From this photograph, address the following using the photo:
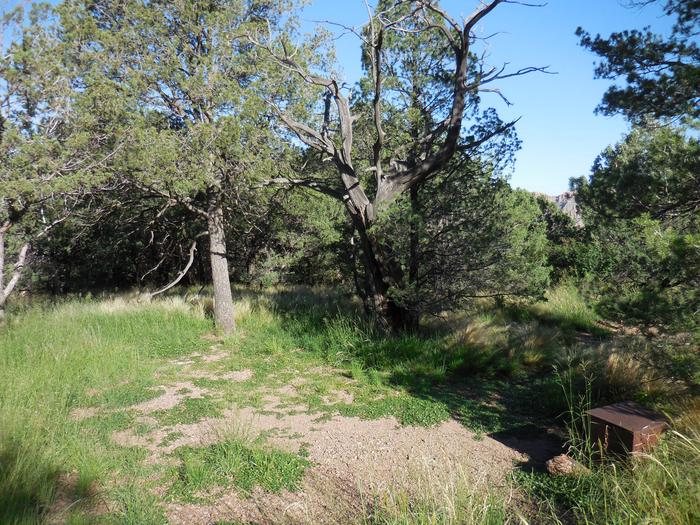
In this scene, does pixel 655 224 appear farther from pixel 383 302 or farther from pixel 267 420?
pixel 383 302

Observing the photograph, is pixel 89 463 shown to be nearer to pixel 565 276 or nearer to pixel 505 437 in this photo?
pixel 505 437

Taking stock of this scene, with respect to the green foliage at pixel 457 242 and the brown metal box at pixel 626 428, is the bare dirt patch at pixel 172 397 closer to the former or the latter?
the green foliage at pixel 457 242

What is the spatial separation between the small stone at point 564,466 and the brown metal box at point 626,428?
0.23 m

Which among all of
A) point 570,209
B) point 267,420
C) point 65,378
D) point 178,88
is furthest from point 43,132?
point 570,209

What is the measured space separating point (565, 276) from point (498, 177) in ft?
29.6

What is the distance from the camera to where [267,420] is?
4.98m

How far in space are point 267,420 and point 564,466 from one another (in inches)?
115

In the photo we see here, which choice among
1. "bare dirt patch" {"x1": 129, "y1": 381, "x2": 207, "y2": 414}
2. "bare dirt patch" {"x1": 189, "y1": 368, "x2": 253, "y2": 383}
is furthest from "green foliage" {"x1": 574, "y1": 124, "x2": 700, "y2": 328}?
"bare dirt patch" {"x1": 129, "y1": 381, "x2": 207, "y2": 414}

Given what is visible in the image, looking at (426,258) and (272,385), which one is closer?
(272,385)

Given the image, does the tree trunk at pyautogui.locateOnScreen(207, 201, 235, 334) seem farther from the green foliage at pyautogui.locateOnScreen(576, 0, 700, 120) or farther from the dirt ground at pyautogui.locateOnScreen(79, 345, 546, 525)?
the green foliage at pyautogui.locateOnScreen(576, 0, 700, 120)

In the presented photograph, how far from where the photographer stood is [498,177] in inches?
291

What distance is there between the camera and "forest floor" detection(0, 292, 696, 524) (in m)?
3.20

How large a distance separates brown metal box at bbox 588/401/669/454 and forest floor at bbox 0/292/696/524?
61cm

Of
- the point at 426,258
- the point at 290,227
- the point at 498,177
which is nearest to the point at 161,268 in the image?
the point at 290,227
